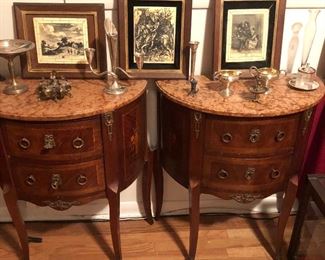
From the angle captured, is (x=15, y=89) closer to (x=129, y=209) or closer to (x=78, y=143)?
(x=78, y=143)

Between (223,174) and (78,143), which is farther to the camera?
(223,174)

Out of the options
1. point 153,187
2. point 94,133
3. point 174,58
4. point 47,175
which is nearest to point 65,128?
point 94,133

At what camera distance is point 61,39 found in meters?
1.61

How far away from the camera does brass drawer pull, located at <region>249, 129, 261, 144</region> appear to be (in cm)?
146

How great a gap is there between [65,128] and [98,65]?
38 centimetres

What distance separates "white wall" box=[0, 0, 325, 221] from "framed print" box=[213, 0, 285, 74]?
3.0 inches

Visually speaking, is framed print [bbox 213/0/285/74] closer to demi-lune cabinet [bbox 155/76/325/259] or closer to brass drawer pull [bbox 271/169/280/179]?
demi-lune cabinet [bbox 155/76/325/259]

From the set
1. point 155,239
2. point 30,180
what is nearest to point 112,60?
point 30,180

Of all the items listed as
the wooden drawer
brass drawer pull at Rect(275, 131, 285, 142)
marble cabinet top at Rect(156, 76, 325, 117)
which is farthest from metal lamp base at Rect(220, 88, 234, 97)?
the wooden drawer

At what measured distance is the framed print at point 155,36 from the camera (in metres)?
1.57

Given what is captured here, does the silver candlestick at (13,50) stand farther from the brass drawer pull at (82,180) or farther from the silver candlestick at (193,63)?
the silver candlestick at (193,63)

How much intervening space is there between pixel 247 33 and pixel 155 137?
66 centimetres

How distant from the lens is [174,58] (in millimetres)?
1645

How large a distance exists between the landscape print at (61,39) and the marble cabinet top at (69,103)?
127mm
